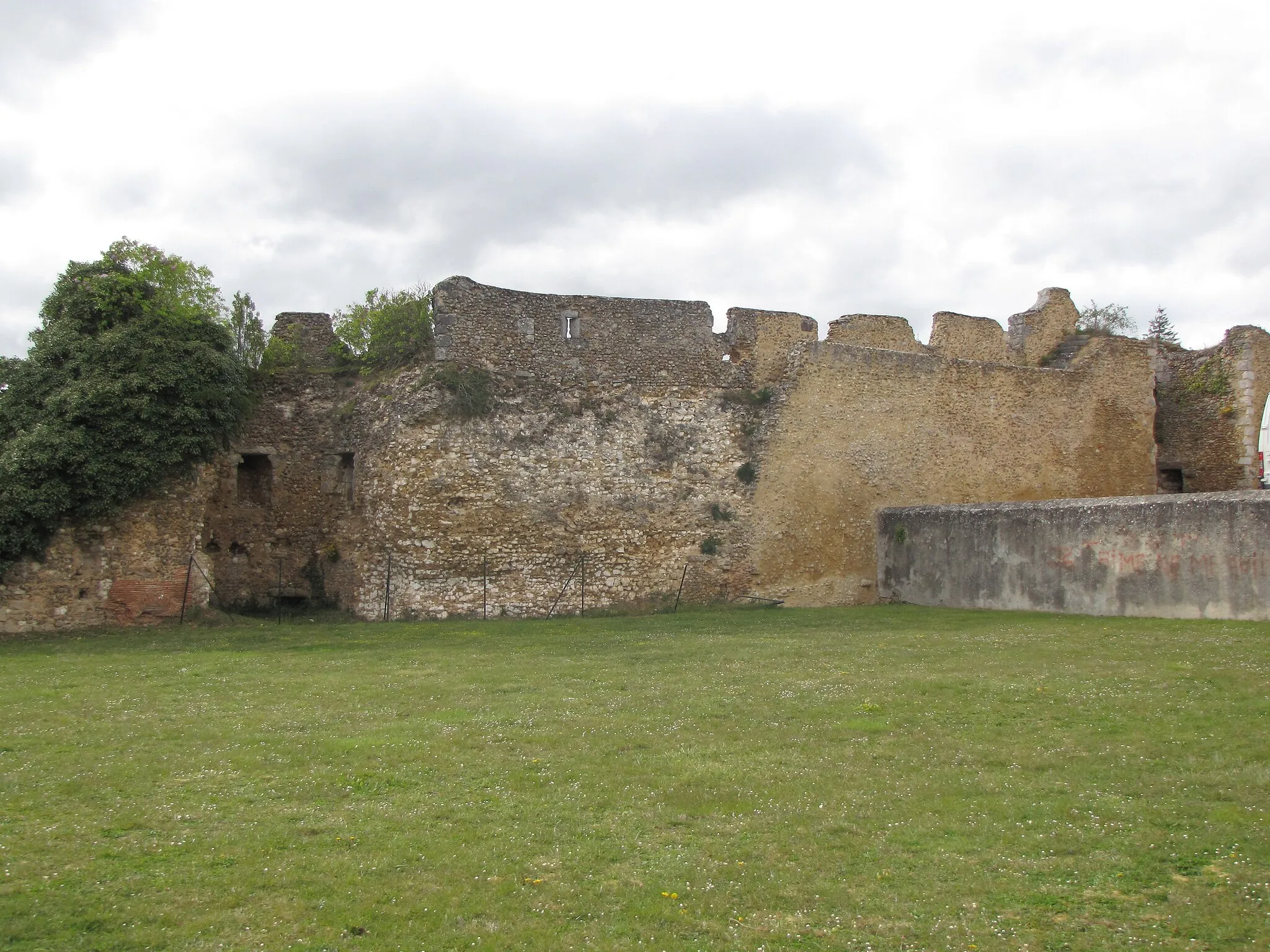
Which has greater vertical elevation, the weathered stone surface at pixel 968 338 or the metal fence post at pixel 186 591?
the weathered stone surface at pixel 968 338

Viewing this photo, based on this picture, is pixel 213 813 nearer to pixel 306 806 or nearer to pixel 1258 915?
pixel 306 806

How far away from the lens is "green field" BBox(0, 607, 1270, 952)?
4.89 m

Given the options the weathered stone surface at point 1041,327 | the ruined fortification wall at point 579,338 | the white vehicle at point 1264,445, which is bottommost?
the white vehicle at point 1264,445

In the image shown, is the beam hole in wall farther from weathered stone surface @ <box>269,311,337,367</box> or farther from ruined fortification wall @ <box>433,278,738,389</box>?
ruined fortification wall @ <box>433,278,738,389</box>

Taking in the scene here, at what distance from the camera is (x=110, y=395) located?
54.3 feet

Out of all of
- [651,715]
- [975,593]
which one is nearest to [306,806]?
[651,715]

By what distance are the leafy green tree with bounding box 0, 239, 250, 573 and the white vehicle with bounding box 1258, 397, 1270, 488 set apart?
75.4 feet

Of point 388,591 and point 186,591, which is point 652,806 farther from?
point 186,591

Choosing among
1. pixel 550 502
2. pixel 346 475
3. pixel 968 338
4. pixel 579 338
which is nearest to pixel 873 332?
pixel 968 338

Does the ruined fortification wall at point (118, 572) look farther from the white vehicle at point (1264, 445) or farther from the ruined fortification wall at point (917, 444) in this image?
the white vehicle at point (1264, 445)

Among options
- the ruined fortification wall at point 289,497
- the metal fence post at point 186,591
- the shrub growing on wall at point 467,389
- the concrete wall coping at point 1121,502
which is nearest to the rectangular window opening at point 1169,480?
the concrete wall coping at point 1121,502

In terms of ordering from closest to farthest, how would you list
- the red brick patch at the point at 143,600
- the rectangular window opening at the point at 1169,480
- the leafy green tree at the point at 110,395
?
1. the leafy green tree at the point at 110,395
2. the red brick patch at the point at 143,600
3. the rectangular window opening at the point at 1169,480

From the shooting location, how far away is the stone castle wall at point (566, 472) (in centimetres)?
1819

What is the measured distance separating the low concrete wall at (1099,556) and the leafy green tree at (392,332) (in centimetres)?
1056
